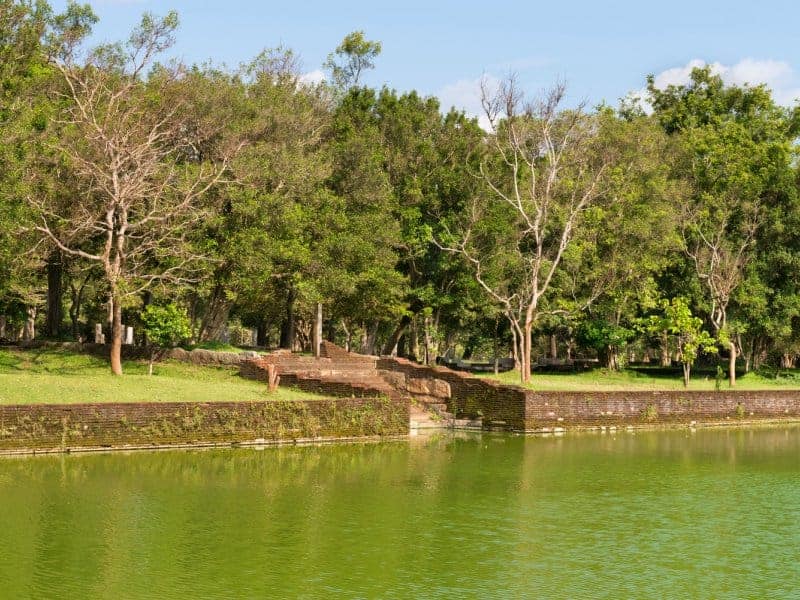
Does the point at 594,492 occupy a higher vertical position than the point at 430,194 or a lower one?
lower

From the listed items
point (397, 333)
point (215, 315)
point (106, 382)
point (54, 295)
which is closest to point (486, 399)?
point (106, 382)

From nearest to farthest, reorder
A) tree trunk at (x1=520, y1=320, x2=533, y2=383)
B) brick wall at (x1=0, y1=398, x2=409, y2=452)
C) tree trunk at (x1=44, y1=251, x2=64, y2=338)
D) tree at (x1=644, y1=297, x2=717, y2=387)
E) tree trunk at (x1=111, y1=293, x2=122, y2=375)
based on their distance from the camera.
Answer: brick wall at (x1=0, y1=398, x2=409, y2=452)
tree trunk at (x1=111, y1=293, x2=122, y2=375)
tree trunk at (x1=520, y1=320, x2=533, y2=383)
tree trunk at (x1=44, y1=251, x2=64, y2=338)
tree at (x1=644, y1=297, x2=717, y2=387)

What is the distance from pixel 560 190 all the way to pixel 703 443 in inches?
778

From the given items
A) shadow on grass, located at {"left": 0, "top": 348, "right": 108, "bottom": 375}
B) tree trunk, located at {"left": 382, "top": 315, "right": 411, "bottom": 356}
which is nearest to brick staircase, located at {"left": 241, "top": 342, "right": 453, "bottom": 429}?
shadow on grass, located at {"left": 0, "top": 348, "right": 108, "bottom": 375}

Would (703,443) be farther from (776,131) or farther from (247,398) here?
(776,131)

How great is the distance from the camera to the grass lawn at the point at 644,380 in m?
45.8

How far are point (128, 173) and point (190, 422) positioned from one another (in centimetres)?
1159

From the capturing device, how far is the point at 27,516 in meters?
19.3

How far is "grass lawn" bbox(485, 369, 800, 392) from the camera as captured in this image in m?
45.8

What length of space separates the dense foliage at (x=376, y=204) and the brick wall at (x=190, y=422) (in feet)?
25.2

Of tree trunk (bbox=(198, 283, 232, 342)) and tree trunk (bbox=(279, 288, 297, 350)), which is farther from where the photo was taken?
tree trunk (bbox=(279, 288, 297, 350))

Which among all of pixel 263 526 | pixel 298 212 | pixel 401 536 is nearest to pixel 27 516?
pixel 263 526

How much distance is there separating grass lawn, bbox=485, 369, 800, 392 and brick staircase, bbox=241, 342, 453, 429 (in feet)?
20.1

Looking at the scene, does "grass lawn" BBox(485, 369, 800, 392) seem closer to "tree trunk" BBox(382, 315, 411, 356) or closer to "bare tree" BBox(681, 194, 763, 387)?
"bare tree" BBox(681, 194, 763, 387)
